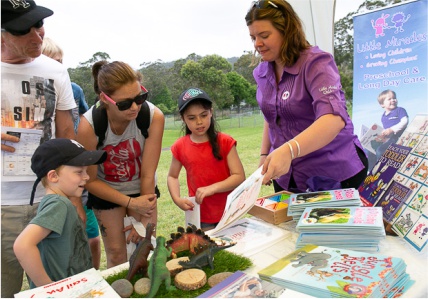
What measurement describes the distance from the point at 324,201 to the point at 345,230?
26 centimetres

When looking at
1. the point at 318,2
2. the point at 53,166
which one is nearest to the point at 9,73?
the point at 53,166

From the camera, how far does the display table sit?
1.03m

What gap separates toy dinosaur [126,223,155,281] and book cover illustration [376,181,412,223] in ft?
3.09

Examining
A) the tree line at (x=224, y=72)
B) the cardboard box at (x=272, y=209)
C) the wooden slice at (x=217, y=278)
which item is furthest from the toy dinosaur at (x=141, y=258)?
the tree line at (x=224, y=72)

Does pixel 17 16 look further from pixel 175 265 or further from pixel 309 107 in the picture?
pixel 309 107

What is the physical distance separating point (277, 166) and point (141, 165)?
87 cm

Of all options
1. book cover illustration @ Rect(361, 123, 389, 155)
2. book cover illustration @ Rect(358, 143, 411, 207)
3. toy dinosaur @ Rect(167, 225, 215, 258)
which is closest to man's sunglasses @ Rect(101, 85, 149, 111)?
toy dinosaur @ Rect(167, 225, 215, 258)

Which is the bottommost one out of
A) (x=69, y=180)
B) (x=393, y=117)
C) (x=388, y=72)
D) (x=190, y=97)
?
(x=69, y=180)

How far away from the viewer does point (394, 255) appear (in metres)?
1.24

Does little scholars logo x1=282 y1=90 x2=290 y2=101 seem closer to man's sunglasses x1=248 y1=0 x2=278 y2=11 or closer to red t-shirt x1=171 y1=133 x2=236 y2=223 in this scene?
man's sunglasses x1=248 y1=0 x2=278 y2=11

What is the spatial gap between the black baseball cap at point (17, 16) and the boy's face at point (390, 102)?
11.4 feet

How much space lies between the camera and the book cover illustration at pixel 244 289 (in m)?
0.94

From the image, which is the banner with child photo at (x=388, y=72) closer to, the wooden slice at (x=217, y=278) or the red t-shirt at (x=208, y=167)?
the red t-shirt at (x=208, y=167)

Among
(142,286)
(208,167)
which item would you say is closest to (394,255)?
(142,286)
